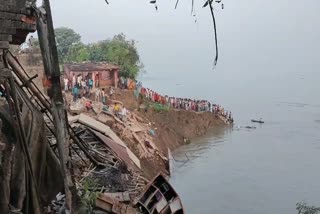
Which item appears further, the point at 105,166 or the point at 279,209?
the point at 279,209

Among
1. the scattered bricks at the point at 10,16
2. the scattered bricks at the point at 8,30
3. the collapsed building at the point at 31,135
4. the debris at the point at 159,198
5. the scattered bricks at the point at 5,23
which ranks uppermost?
the scattered bricks at the point at 10,16

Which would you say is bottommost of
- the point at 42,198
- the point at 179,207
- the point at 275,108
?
the point at 275,108

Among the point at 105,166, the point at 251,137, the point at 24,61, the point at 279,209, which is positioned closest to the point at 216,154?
the point at 251,137

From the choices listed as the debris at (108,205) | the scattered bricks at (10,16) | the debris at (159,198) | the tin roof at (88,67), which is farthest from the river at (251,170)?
the scattered bricks at (10,16)

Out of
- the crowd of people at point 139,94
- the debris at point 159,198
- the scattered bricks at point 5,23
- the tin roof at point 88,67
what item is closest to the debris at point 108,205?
the debris at point 159,198

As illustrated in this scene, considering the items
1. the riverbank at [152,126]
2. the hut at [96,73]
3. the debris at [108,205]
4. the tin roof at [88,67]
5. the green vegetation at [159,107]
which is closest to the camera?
the debris at [108,205]

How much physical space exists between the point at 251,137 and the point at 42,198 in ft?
125

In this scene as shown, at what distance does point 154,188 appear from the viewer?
1399 cm

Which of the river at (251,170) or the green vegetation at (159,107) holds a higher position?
the green vegetation at (159,107)

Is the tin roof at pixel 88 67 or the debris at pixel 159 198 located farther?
the tin roof at pixel 88 67

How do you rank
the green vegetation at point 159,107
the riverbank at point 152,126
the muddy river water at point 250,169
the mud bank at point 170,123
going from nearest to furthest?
the muddy river water at point 250,169 < the riverbank at point 152,126 < the mud bank at point 170,123 < the green vegetation at point 159,107

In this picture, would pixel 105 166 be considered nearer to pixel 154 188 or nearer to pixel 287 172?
pixel 154 188

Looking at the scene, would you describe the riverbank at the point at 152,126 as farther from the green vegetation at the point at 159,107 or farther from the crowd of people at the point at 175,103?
the crowd of people at the point at 175,103

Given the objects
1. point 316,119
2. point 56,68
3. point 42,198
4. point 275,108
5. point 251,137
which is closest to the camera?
point 56,68
